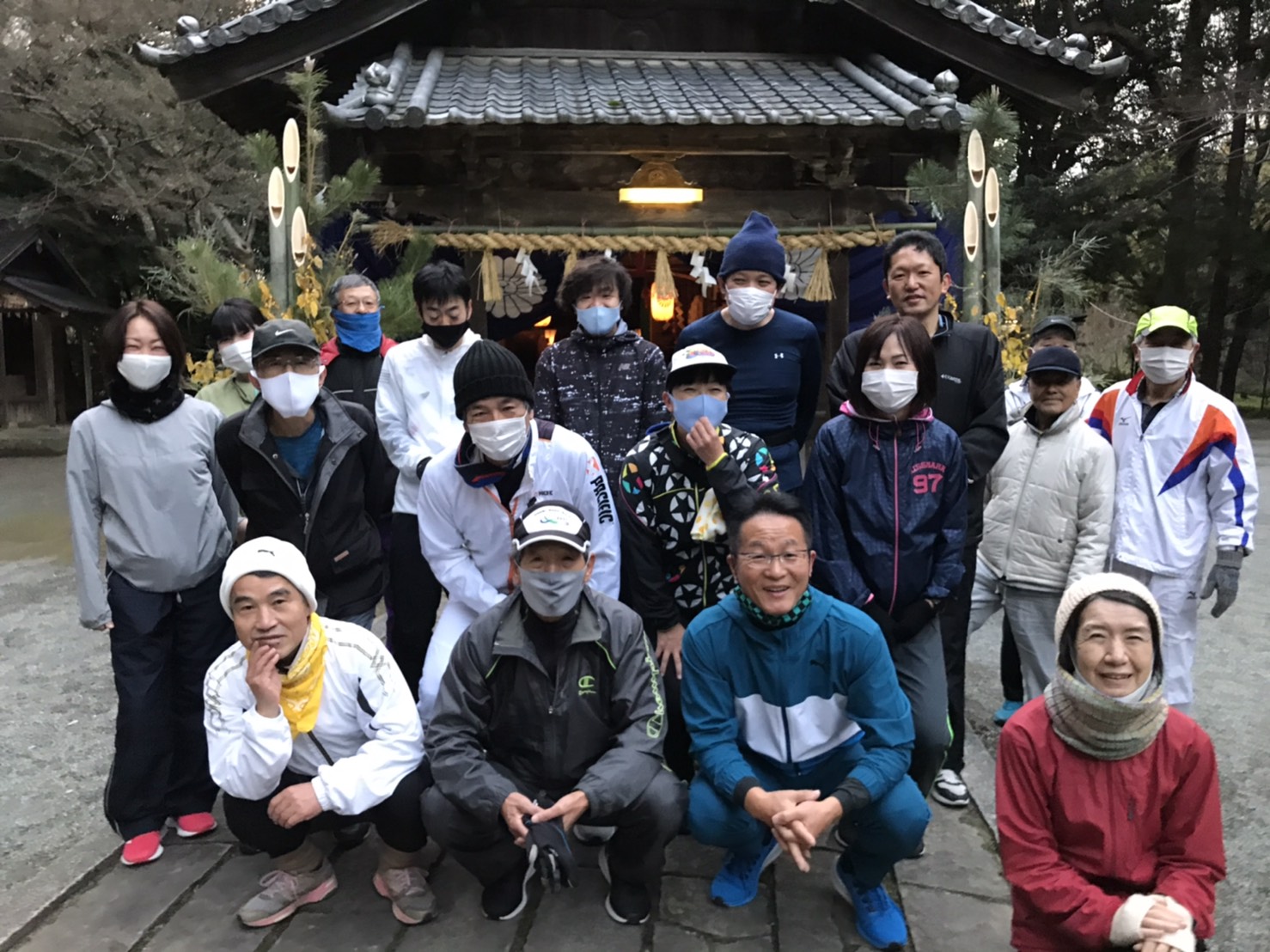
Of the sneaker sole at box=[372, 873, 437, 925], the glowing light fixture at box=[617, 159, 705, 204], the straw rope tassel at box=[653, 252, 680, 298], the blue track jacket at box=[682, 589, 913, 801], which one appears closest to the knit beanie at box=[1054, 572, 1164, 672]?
the blue track jacket at box=[682, 589, 913, 801]

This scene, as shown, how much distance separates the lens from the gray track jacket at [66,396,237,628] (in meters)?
3.40

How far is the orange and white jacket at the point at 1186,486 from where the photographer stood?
3.95 meters

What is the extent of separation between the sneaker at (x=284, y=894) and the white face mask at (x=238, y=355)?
2.43 m

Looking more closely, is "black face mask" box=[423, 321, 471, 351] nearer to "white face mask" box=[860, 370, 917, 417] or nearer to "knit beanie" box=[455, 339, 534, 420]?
"knit beanie" box=[455, 339, 534, 420]

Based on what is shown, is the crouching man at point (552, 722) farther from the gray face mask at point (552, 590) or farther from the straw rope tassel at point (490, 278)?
the straw rope tassel at point (490, 278)

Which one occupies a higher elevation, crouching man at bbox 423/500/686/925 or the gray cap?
the gray cap

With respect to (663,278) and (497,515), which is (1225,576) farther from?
(663,278)

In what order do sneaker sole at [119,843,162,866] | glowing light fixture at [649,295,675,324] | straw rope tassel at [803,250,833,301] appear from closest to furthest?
sneaker sole at [119,843,162,866], straw rope tassel at [803,250,833,301], glowing light fixture at [649,295,675,324]

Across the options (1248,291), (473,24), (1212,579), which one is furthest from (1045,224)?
(1212,579)

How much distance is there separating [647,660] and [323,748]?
111 centimetres

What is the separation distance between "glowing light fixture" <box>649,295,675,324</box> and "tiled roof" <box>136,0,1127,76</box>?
3.32 m

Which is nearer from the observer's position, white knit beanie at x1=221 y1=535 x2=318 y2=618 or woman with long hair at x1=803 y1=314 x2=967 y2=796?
white knit beanie at x1=221 y1=535 x2=318 y2=618

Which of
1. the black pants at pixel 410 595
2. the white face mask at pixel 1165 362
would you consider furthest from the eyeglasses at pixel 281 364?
the white face mask at pixel 1165 362

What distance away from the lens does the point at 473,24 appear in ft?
29.2
